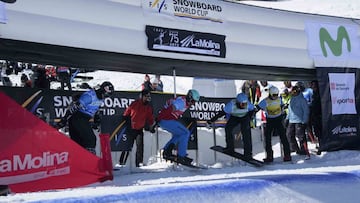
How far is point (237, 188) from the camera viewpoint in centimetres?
485

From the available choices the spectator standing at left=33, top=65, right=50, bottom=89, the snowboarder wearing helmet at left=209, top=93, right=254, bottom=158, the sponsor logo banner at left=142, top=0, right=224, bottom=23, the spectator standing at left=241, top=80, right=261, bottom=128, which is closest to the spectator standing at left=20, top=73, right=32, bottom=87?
the spectator standing at left=33, top=65, right=50, bottom=89

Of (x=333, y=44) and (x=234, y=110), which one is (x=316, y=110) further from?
(x=234, y=110)

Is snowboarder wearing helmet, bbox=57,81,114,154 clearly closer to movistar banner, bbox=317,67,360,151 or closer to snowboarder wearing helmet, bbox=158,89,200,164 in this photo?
snowboarder wearing helmet, bbox=158,89,200,164

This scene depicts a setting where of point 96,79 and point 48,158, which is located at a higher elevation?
point 96,79

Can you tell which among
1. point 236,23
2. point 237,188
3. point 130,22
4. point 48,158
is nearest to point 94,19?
point 130,22

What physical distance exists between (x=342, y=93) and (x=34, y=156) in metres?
A: 7.90

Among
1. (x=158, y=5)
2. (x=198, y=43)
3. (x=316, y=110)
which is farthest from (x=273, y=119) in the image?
(x=158, y=5)

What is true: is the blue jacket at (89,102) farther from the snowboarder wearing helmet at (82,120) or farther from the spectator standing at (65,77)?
the spectator standing at (65,77)

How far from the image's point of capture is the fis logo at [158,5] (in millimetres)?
8203

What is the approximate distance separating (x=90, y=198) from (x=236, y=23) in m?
6.31

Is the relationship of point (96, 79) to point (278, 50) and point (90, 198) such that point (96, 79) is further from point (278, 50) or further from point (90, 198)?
point (90, 198)

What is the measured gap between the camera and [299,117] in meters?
10.4

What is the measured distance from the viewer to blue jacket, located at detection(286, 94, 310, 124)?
10406 mm

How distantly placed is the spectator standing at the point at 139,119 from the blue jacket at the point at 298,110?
11.5ft
